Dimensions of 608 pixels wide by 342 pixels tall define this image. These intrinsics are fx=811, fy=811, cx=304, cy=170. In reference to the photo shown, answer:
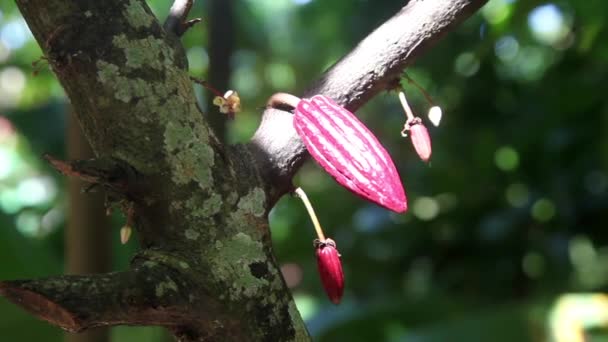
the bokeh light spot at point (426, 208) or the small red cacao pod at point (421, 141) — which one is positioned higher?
the bokeh light spot at point (426, 208)

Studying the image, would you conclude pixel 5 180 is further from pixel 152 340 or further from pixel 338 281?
pixel 338 281

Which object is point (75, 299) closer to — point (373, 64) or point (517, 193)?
point (373, 64)

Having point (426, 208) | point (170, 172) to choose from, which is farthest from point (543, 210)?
point (170, 172)

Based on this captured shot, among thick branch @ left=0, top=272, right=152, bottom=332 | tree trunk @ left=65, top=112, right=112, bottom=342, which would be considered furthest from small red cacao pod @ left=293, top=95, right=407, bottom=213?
tree trunk @ left=65, top=112, right=112, bottom=342

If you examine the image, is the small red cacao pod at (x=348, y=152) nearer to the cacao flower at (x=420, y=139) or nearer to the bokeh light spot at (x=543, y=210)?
the cacao flower at (x=420, y=139)

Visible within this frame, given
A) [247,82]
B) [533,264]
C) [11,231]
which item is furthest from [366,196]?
[247,82]

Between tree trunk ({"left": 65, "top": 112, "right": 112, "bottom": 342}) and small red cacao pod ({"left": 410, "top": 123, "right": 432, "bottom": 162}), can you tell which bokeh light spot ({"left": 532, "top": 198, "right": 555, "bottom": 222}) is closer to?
tree trunk ({"left": 65, "top": 112, "right": 112, "bottom": 342})

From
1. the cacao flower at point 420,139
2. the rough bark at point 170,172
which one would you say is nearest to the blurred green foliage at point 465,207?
the cacao flower at point 420,139

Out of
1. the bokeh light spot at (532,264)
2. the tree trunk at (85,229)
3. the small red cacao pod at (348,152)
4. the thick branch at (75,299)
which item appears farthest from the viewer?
the bokeh light spot at (532,264)
